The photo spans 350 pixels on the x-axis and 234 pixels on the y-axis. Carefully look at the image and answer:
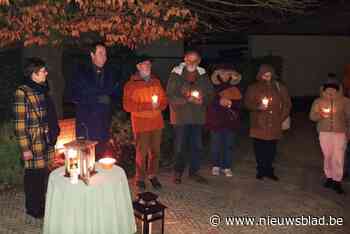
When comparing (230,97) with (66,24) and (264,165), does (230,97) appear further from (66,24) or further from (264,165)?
(66,24)

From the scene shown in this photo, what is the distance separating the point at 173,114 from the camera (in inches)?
312

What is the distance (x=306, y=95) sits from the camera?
1973 centimetres

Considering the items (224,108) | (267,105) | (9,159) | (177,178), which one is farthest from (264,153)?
(9,159)

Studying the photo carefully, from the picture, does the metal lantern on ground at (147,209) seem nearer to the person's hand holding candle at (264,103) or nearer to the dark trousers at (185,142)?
the dark trousers at (185,142)

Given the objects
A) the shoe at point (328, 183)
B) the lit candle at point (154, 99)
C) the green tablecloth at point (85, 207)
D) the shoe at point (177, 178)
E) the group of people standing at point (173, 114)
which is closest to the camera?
the green tablecloth at point (85, 207)

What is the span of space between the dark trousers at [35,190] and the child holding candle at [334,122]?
4249mm

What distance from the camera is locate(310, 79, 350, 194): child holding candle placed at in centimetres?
753

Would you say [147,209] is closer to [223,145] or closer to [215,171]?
[223,145]

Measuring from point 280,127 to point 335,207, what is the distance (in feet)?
5.40

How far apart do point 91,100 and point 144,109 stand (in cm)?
91

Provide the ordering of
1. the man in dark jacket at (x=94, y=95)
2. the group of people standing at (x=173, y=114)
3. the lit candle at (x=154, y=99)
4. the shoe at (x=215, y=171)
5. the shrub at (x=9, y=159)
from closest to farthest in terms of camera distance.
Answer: the group of people standing at (x=173, y=114)
the man in dark jacket at (x=94, y=95)
the lit candle at (x=154, y=99)
the shrub at (x=9, y=159)
the shoe at (x=215, y=171)

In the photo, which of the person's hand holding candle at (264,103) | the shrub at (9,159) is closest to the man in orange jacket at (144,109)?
the person's hand holding candle at (264,103)

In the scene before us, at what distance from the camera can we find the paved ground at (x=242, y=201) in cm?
628

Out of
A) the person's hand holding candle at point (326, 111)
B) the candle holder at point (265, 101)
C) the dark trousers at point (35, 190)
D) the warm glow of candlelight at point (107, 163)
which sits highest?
the candle holder at point (265, 101)
